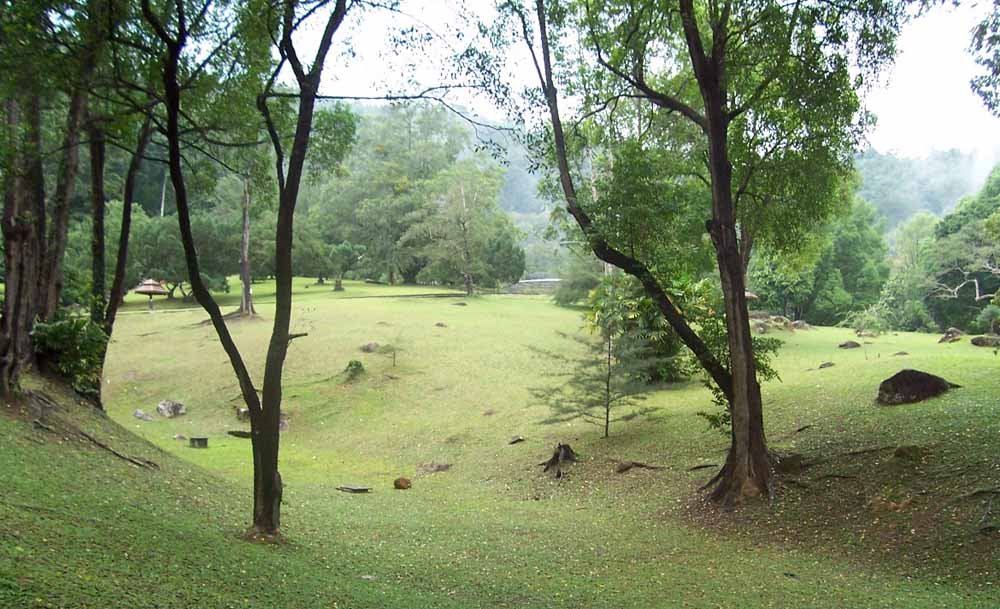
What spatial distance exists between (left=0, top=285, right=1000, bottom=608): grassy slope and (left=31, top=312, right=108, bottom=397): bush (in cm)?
102

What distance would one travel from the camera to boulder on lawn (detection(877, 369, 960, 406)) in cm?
1005

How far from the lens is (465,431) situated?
15.8 metres

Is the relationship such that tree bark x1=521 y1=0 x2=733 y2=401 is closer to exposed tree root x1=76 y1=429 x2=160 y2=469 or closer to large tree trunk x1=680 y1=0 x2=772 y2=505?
large tree trunk x1=680 y1=0 x2=772 y2=505

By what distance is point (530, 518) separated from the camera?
376 inches

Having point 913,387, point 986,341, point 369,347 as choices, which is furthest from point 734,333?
point 369,347

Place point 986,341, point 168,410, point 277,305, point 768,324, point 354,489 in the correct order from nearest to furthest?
point 277,305 < point 354,489 < point 986,341 < point 168,410 < point 768,324

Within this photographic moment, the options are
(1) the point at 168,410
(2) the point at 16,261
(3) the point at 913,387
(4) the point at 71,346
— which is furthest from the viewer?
(1) the point at 168,410

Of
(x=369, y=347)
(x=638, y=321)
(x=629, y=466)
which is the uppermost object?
(x=638, y=321)

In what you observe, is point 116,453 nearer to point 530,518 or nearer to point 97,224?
point 97,224

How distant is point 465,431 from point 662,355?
4.88 meters

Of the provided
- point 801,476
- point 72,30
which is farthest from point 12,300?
point 801,476

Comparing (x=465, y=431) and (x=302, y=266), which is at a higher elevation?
(x=302, y=266)

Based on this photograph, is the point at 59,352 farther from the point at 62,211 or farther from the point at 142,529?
the point at 142,529

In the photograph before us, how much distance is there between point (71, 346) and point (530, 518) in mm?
6979
